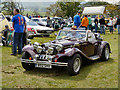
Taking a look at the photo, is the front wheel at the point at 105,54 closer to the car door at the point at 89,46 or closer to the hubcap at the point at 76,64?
the car door at the point at 89,46

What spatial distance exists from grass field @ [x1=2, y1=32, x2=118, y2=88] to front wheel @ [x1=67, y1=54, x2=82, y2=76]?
134mm

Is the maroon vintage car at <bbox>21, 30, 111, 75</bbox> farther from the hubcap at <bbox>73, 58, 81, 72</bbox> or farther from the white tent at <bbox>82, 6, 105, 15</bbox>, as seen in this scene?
the white tent at <bbox>82, 6, 105, 15</bbox>

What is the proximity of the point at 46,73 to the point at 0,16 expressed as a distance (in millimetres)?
8468

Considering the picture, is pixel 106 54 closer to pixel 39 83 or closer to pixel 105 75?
pixel 105 75

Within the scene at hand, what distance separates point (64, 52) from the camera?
233 inches

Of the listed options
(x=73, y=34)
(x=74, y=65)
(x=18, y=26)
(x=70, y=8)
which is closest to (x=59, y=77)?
(x=74, y=65)

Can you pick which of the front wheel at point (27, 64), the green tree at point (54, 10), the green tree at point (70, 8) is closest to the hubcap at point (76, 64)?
the front wheel at point (27, 64)

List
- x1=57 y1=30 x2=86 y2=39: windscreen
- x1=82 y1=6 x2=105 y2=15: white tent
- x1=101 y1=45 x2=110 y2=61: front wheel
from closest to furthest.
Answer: x1=57 y1=30 x2=86 y2=39: windscreen, x1=101 y1=45 x2=110 y2=61: front wheel, x1=82 y1=6 x2=105 y2=15: white tent

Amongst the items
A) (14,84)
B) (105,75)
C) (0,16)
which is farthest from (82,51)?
(0,16)

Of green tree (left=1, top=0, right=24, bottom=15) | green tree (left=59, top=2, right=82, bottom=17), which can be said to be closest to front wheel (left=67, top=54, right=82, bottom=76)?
green tree (left=1, top=0, right=24, bottom=15)

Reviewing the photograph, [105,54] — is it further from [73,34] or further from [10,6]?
[10,6]

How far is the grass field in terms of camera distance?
5.07m

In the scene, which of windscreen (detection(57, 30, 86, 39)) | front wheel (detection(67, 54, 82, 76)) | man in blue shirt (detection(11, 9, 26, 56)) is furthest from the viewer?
man in blue shirt (detection(11, 9, 26, 56))

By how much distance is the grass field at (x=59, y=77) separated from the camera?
199 inches
